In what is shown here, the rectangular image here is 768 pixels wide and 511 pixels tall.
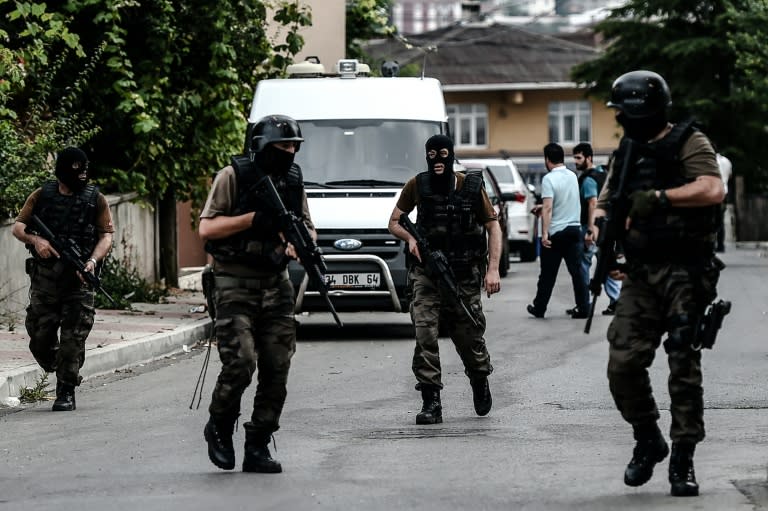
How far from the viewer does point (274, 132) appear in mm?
7531

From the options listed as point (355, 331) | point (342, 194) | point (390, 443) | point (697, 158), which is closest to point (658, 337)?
point (697, 158)

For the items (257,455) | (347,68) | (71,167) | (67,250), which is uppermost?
(347,68)

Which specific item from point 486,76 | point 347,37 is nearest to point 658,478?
point 347,37

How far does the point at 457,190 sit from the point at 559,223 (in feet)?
22.7

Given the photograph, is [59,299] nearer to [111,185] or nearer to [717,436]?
[717,436]

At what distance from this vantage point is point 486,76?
6347 cm

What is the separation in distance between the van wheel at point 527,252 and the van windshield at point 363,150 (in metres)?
13.8

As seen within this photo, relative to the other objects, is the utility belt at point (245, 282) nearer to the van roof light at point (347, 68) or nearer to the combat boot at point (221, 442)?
the combat boot at point (221, 442)

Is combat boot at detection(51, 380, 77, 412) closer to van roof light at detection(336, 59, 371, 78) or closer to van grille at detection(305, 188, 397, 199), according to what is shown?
van grille at detection(305, 188, 397, 199)

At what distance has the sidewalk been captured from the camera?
38.2ft

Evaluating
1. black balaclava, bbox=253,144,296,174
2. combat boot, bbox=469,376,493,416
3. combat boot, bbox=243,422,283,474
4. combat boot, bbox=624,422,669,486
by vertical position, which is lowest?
combat boot, bbox=469,376,493,416

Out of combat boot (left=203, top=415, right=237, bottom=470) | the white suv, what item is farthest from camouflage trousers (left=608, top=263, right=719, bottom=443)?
the white suv

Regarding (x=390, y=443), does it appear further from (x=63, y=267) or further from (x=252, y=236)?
(x=63, y=267)

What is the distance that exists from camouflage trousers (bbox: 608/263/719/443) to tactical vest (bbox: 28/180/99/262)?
4732 mm
